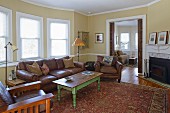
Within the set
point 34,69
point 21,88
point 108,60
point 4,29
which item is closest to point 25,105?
point 21,88

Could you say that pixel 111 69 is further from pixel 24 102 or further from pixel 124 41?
pixel 124 41

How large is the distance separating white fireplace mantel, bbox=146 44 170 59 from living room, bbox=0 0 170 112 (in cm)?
26

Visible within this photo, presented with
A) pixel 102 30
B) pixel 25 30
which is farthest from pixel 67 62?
pixel 102 30

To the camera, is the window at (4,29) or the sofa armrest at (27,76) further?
the window at (4,29)

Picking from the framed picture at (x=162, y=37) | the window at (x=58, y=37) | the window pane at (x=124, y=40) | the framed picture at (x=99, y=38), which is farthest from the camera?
the window pane at (x=124, y=40)

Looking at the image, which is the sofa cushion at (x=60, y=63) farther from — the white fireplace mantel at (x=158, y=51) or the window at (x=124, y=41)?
the window at (x=124, y=41)

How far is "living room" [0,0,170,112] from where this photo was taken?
430 cm

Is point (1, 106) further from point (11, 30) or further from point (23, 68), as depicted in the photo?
point (11, 30)

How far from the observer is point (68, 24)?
239 inches

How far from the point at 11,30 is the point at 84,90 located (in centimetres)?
281

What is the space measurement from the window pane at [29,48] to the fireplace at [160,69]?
4.33 metres

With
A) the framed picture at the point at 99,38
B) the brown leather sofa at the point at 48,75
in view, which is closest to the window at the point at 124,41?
the framed picture at the point at 99,38

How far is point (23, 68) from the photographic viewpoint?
397 cm

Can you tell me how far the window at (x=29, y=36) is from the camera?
4.58m
